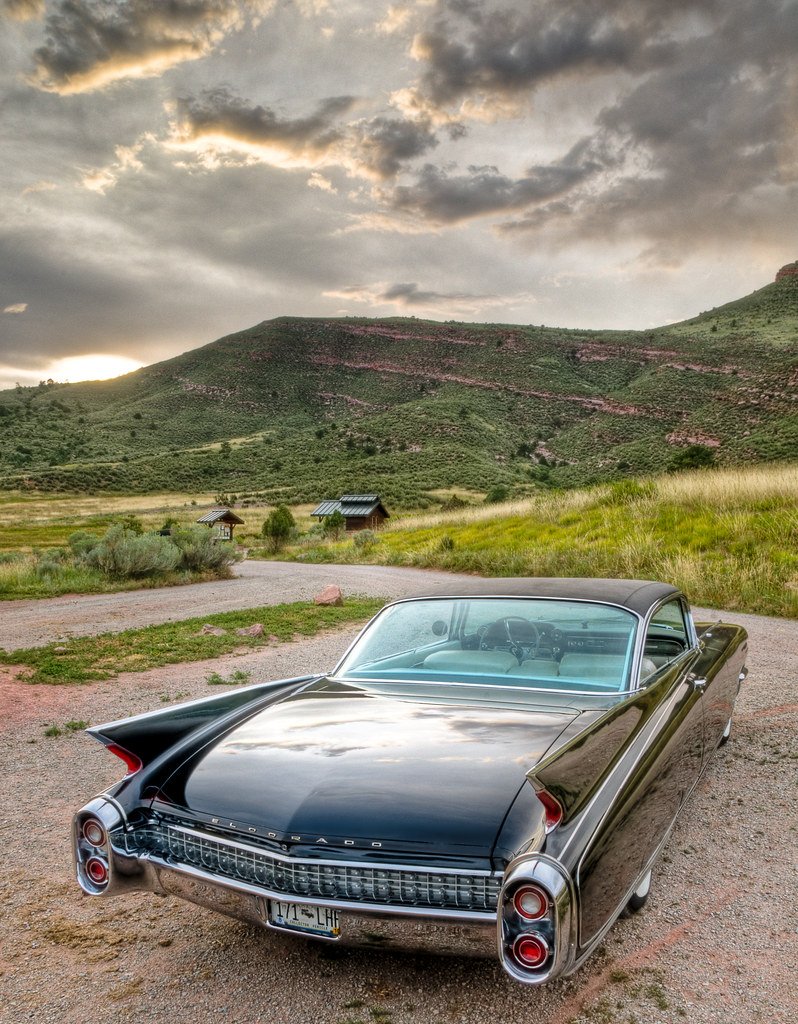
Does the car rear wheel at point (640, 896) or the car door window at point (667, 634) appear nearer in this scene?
the car rear wheel at point (640, 896)

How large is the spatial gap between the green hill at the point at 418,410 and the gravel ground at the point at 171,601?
2521 cm

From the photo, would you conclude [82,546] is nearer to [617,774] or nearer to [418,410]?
[617,774]

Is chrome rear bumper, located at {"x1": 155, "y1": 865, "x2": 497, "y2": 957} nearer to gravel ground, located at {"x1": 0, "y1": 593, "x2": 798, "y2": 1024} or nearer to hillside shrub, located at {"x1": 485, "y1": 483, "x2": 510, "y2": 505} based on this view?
gravel ground, located at {"x1": 0, "y1": 593, "x2": 798, "y2": 1024}

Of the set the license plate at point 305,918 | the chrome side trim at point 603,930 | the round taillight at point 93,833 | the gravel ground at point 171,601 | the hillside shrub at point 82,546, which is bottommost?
the gravel ground at point 171,601

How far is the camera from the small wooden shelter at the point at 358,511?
44.2 meters

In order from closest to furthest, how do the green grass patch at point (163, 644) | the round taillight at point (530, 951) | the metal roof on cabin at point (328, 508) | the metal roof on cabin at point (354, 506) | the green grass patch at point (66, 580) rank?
the round taillight at point (530, 951) < the green grass patch at point (163, 644) < the green grass patch at point (66, 580) < the metal roof on cabin at point (354, 506) < the metal roof on cabin at point (328, 508)

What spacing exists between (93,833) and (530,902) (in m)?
1.58

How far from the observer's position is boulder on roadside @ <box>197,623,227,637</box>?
33.0 ft

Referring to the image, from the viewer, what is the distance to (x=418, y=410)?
74688 mm

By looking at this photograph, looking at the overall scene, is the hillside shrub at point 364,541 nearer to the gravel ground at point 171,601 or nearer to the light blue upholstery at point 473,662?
the gravel ground at point 171,601

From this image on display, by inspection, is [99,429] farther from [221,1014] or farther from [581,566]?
[221,1014]

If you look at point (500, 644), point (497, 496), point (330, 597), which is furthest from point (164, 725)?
point (497, 496)

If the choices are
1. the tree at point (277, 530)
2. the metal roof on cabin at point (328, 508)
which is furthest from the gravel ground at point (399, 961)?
the metal roof on cabin at point (328, 508)

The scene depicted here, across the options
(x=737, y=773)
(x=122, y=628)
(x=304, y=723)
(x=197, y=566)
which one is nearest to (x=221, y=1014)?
(x=304, y=723)
